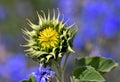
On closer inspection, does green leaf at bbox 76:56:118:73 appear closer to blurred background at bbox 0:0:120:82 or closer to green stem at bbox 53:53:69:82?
green stem at bbox 53:53:69:82

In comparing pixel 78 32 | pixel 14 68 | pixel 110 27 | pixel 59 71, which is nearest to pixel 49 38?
pixel 59 71

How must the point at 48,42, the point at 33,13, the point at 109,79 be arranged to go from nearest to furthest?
the point at 48,42 < the point at 109,79 < the point at 33,13

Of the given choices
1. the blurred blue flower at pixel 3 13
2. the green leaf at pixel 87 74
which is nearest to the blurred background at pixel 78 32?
the blurred blue flower at pixel 3 13

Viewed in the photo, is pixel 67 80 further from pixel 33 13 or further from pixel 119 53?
pixel 33 13

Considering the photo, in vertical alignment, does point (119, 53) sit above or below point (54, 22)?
above

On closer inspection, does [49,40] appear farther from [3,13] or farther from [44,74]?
[3,13]

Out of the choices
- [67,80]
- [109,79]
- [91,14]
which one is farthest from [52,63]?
[91,14]
